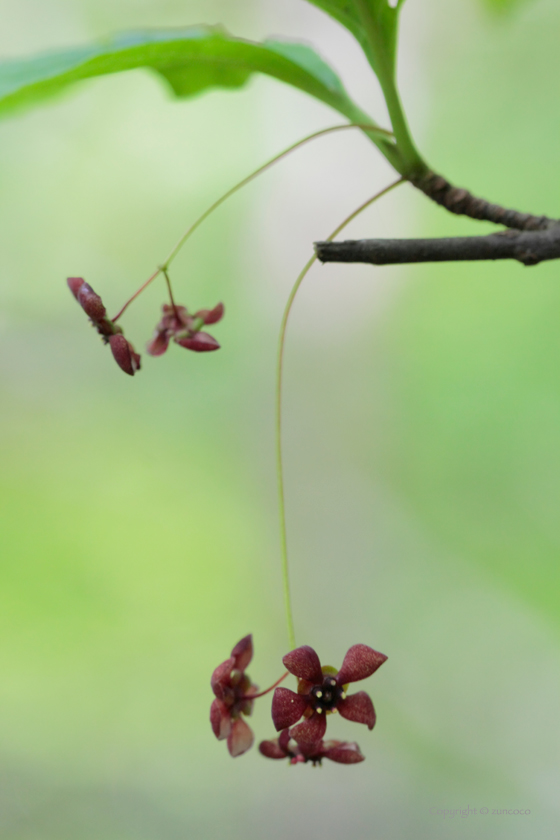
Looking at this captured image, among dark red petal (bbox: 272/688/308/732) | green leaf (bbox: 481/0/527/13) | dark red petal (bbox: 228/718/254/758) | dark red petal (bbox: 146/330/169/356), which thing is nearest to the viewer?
dark red petal (bbox: 272/688/308/732)

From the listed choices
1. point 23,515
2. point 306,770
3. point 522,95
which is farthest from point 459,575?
point 522,95

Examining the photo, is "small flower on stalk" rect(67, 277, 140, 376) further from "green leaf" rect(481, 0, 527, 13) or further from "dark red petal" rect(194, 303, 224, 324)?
"green leaf" rect(481, 0, 527, 13)

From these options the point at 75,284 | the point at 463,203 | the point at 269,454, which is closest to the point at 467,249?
the point at 463,203

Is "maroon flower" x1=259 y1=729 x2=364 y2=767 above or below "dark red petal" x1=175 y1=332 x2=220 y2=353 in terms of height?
below

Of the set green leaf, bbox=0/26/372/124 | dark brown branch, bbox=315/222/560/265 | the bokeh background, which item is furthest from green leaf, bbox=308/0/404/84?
the bokeh background

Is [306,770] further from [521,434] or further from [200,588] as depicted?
[521,434]

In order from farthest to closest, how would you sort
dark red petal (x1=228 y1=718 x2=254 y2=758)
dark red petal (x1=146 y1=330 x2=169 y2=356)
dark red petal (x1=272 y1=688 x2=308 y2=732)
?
dark red petal (x1=146 y1=330 x2=169 y2=356), dark red petal (x1=228 y1=718 x2=254 y2=758), dark red petal (x1=272 y1=688 x2=308 y2=732)

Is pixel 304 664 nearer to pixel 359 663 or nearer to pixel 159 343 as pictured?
pixel 359 663

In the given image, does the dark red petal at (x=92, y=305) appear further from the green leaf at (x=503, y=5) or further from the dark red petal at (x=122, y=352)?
the green leaf at (x=503, y=5)
